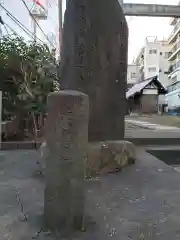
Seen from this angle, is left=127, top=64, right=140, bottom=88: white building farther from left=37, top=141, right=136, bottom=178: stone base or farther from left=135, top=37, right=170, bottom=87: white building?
left=37, top=141, right=136, bottom=178: stone base

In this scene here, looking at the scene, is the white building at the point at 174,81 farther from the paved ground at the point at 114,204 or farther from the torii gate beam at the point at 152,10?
the paved ground at the point at 114,204

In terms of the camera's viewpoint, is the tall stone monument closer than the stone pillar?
No

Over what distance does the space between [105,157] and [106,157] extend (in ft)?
0.07

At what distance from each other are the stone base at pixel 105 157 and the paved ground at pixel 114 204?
185mm

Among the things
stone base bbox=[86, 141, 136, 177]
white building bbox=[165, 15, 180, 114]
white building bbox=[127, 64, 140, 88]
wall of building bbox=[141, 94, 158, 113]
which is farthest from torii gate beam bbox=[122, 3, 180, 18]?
white building bbox=[127, 64, 140, 88]

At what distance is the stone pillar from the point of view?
123 inches

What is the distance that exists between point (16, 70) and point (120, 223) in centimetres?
711

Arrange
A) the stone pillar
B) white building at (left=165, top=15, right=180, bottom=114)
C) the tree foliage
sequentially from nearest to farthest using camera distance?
1. the stone pillar
2. the tree foliage
3. white building at (left=165, top=15, right=180, bottom=114)

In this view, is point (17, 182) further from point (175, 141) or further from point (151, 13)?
point (151, 13)

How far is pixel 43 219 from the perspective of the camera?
3355mm

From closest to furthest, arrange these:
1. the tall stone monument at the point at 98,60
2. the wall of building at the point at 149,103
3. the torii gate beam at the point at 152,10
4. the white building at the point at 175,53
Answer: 1. the tall stone monument at the point at 98,60
2. the torii gate beam at the point at 152,10
3. the wall of building at the point at 149,103
4. the white building at the point at 175,53

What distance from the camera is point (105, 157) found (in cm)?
568

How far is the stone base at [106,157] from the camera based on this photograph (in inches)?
220

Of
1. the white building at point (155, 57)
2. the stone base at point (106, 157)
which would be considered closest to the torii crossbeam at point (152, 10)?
the stone base at point (106, 157)
